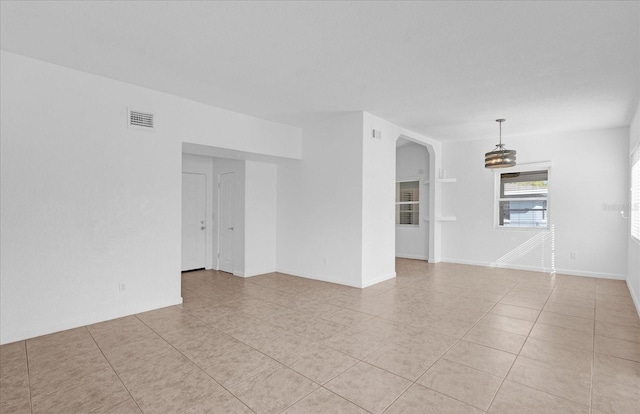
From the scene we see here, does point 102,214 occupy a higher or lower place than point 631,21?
lower

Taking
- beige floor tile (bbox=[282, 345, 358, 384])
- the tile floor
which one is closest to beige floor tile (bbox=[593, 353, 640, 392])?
the tile floor

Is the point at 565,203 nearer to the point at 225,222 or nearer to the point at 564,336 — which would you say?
the point at 564,336

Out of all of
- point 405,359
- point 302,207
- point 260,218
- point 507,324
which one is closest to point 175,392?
point 405,359

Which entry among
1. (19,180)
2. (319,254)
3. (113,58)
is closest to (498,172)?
(319,254)

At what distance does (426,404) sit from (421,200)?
652 centimetres

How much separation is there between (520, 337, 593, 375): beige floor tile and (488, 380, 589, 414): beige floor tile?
60 cm

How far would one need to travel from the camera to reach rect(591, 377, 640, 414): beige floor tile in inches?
83.4

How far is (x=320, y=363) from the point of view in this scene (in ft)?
8.89

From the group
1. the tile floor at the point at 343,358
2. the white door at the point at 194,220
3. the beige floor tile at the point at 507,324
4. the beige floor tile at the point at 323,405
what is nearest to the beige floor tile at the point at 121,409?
the tile floor at the point at 343,358

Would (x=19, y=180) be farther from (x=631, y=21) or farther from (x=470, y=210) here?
(x=470, y=210)

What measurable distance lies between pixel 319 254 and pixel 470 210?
3.86m

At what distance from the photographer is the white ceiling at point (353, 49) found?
2.49m

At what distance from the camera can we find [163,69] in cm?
354

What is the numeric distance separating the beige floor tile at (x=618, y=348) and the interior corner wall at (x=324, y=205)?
9.57ft
